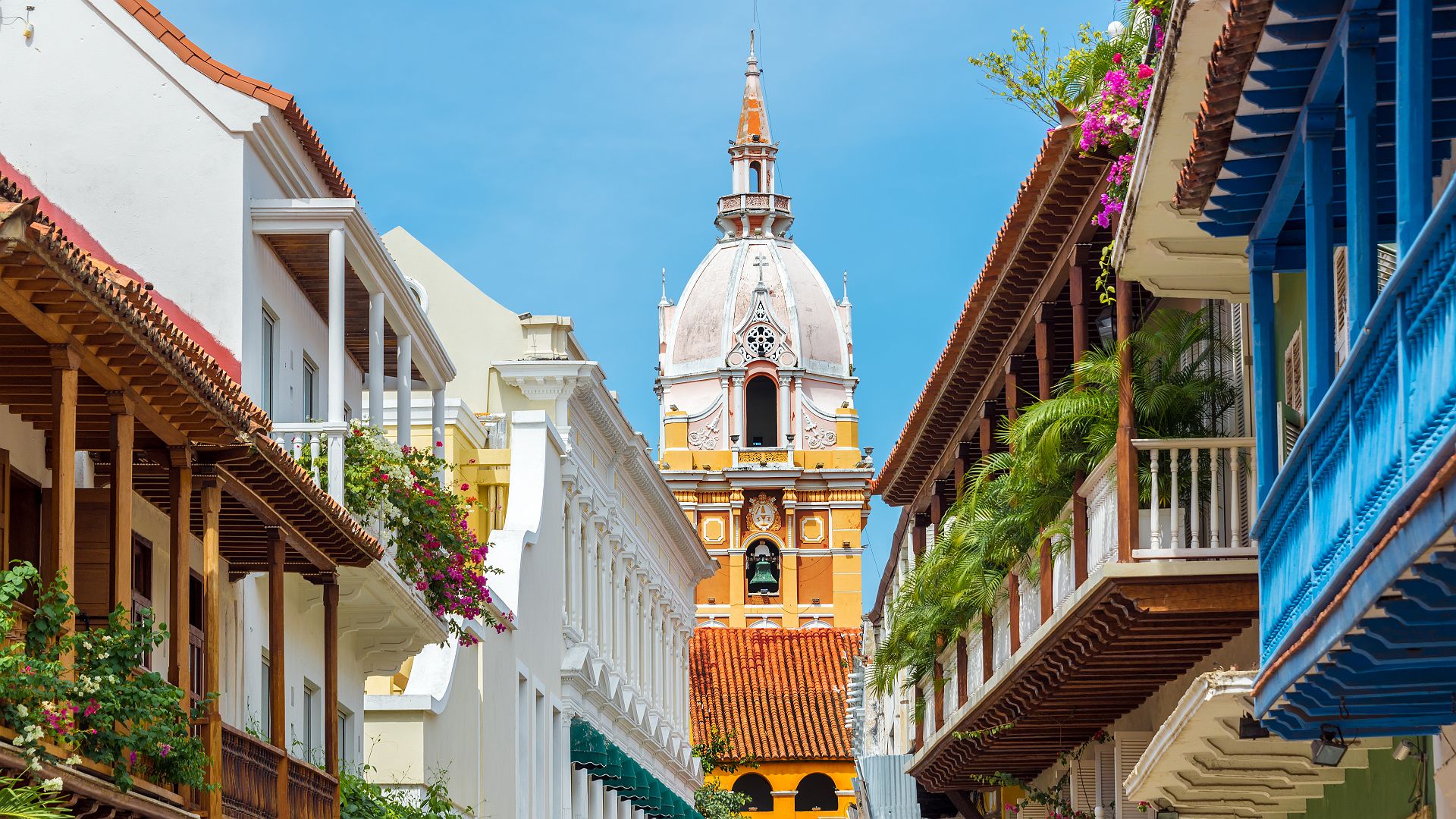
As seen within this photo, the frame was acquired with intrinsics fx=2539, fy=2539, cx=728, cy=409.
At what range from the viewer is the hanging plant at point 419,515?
2173 centimetres

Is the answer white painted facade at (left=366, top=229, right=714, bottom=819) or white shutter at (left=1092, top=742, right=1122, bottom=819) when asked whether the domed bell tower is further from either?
white shutter at (left=1092, top=742, right=1122, bottom=819)

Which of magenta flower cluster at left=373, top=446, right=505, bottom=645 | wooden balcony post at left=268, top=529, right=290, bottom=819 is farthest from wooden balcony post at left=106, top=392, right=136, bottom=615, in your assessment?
magenta flower cluster at left=373, top=446, right=505, bottom=645

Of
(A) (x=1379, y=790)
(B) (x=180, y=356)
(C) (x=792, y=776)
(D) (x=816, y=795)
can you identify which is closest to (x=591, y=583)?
(A) (x=1379, y=790)

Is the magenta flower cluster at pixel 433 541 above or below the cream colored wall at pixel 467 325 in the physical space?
below

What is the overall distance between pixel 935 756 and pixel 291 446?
1004 centimetres

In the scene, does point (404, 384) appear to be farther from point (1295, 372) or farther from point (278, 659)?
point (1295, 372)

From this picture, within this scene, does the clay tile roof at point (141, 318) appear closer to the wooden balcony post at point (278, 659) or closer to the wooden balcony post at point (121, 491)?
the wooden balcony post at point (121, 491)

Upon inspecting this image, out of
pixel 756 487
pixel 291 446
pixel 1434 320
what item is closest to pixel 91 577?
pixel 291 446

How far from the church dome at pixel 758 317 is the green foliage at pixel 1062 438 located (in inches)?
2201

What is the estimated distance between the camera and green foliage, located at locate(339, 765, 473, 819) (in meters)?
22.0

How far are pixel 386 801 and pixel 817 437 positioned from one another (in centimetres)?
5618

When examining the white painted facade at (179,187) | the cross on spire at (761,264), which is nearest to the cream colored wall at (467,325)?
the white painted facade at (179,187)

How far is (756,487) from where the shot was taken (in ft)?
259

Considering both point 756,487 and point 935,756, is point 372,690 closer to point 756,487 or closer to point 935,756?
point 935,756
